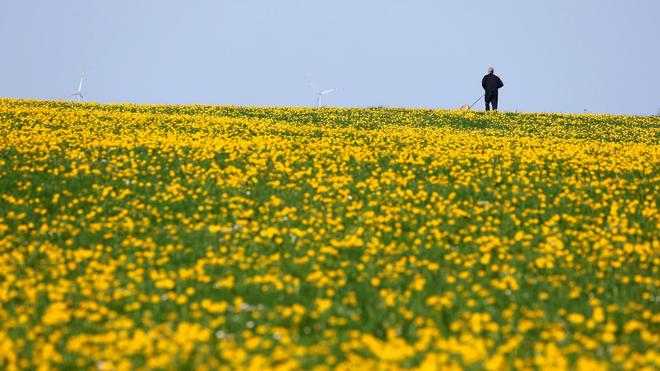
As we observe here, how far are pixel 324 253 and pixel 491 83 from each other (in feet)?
83.1

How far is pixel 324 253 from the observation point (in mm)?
11172

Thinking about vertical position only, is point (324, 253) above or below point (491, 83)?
below

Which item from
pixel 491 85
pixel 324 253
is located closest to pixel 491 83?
pixel 491 85

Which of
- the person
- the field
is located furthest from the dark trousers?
the field

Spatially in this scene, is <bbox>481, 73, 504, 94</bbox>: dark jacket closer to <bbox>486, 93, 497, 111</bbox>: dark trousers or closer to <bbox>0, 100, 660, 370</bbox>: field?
<bbox>486, 93, 497, 111</bbox>: dark trousers

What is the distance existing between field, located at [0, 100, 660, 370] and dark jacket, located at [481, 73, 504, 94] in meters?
13.3

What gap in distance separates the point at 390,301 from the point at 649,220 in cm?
714

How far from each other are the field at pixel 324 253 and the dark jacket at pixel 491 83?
13.3 metres

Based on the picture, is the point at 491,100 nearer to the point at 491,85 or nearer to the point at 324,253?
the point at 491,85

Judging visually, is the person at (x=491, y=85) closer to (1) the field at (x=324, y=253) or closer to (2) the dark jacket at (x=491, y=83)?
(2) the dark jacket at (x=491, y=83)

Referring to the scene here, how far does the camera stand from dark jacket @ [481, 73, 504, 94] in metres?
34.2

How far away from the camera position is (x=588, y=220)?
13156 mm

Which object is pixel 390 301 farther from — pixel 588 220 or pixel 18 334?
pixel 588 220

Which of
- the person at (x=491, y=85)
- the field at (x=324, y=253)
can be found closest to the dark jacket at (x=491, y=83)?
the person at (x=491, y=85)
